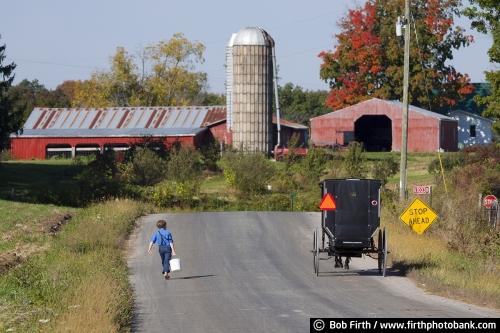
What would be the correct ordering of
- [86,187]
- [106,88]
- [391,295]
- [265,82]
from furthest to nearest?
[106,88], [265,82], [86,187], [391,295]

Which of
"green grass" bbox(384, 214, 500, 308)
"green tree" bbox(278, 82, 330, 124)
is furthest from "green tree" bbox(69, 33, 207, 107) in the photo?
"green grass" bbox(384, 214, 500, 308)

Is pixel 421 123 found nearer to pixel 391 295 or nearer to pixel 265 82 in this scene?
pixel 265 82

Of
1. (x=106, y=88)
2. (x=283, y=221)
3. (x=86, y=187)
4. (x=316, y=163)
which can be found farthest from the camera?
(x=106, y=88)

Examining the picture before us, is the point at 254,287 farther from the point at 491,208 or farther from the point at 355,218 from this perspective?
the point at 491,208

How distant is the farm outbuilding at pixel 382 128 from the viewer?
262 ft

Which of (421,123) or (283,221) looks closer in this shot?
(283,221)

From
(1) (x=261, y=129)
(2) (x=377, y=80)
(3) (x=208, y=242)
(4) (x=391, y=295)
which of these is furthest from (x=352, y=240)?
(2) (x=377, y=80)

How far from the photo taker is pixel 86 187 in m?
50.8

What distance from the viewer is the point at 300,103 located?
492 ft

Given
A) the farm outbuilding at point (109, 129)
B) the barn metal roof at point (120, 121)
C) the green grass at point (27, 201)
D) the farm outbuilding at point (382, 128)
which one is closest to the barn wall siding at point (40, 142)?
the farm outbuilding at point (109, 129)

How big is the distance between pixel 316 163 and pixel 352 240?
30.6 metres

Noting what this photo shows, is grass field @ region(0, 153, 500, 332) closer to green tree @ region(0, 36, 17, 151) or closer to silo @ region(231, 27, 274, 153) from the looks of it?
green tree @ region(0, 36, 17, 151)

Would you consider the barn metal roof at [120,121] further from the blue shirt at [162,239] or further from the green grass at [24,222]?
the blue shirt at [162,239]

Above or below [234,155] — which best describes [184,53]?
above
